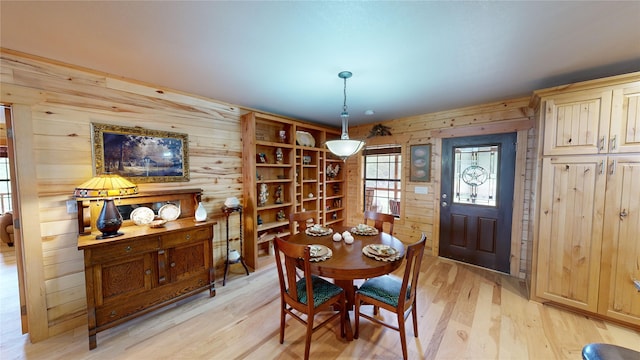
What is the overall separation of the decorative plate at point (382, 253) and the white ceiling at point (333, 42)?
1660 millimetres

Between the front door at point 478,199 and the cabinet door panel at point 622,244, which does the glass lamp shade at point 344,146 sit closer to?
the front door at point 478,199

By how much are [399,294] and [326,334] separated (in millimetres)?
793

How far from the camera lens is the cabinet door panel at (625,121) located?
198 centimetres

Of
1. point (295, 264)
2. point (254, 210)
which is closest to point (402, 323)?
point (295, 264)

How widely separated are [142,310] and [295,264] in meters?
1.67

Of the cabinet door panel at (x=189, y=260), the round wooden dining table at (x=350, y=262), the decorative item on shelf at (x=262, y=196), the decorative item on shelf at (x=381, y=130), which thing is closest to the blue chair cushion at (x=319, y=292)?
the round wooden dining table at (x=350, y=262)

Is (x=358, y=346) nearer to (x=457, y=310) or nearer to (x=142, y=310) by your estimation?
(x=457, y=310)

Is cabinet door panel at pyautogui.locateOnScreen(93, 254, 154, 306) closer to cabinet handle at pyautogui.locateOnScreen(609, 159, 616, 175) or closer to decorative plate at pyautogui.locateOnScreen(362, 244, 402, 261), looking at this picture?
decorative plate at pyautogui.locateOnScreen(362, 244, 402, 261)

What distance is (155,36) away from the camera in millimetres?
1580

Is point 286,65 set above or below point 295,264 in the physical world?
above

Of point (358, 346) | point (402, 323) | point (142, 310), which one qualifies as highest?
point (402, 323)

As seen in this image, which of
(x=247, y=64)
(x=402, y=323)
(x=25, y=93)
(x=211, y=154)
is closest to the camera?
(x=402, y=323)

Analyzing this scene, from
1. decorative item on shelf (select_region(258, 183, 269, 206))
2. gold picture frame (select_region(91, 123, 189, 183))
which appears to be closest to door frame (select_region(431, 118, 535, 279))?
decorative item on shelf (select_region(258, 183, 269, 206))

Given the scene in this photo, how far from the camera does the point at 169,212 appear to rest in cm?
248
